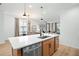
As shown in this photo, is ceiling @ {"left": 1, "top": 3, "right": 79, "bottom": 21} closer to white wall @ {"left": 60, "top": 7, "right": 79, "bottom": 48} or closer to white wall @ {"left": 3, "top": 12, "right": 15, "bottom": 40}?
white wall @ {"left": 3, "top": 12, "right": 15, "bottom": 40}

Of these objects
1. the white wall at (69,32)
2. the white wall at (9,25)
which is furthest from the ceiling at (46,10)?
the white wall at (69,32)

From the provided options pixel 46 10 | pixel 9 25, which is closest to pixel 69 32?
pixel 46 10

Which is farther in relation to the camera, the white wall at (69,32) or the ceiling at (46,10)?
the white wall at (69,32)

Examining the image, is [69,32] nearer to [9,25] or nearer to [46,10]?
[46,10]

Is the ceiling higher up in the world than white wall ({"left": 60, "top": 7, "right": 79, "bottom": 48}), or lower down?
higher up

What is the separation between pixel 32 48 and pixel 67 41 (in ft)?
4.10

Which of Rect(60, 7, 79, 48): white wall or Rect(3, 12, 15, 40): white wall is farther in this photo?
Rect(60, 7, 79, 48): white wall

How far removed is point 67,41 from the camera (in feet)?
10.1

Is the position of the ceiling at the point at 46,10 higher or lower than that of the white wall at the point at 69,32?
higher

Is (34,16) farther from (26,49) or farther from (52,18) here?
(26,49)

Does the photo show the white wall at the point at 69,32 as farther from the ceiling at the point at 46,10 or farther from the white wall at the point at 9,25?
the white wall at the point at 9,25

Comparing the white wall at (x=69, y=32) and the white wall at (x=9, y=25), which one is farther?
the white wall at (x=69, y=32)

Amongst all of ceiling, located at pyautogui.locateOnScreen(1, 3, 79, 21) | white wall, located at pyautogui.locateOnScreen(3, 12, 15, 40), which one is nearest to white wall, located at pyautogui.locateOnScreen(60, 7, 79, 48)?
ceiling, located at pyautogui.locateOnScreen(1, 3, 79, 21)

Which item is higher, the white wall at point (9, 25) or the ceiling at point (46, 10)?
the ceiling at point (46, 10)
